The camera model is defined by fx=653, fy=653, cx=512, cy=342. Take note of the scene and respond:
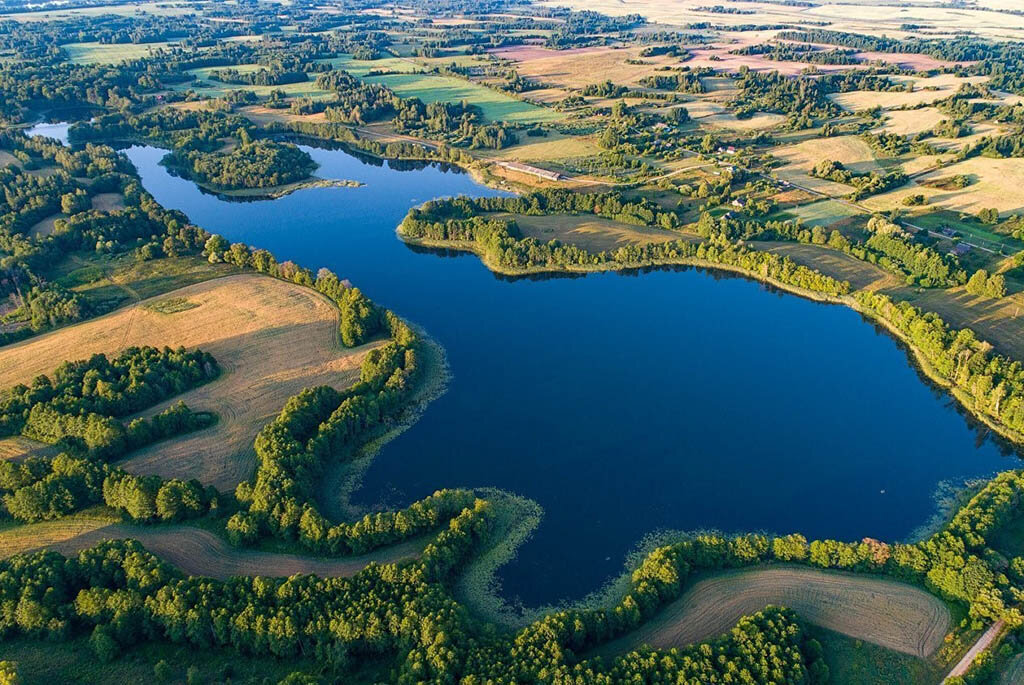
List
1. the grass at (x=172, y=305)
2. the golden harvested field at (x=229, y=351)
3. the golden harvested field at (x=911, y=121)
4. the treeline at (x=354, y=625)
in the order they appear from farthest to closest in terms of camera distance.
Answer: the golden harvested field at (x=911, y=121) → the grass at (x=172, y=305) → the golden harvested field at (x=229, y=351) → the treeline at (x=354, y=625)

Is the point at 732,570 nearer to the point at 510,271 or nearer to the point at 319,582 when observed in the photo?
the point at 319,582

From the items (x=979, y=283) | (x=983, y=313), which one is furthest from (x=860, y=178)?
(x=983, y=313)

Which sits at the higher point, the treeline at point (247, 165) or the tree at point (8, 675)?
the treeline at point (247, 165)

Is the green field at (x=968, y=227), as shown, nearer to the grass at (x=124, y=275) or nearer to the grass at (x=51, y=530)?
the grass at (x=124, y=275)

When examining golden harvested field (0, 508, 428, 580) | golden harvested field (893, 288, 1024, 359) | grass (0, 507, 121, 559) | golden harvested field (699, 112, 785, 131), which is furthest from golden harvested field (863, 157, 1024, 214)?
Result: grass (0, 507, 121, 559)

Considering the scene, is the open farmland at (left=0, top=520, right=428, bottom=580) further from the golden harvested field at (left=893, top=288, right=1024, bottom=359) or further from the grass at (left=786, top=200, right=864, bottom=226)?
the grass at (left=786, top=200, right=864, bottom=226)

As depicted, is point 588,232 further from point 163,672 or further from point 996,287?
point 163,672

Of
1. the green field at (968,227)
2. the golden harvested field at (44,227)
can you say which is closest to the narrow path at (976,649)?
the green field at (968,227)
